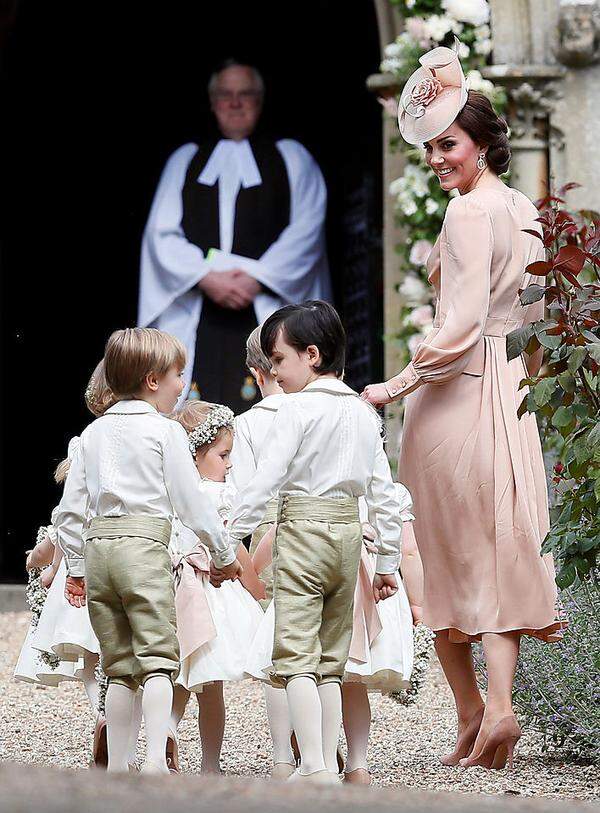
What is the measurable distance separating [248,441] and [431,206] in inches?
146

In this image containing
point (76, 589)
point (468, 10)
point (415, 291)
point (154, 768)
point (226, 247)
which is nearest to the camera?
point (154, 768)

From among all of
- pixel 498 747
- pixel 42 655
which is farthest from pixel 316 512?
pixel 42 655

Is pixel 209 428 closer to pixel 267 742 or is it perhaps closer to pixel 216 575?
pixel 216 575

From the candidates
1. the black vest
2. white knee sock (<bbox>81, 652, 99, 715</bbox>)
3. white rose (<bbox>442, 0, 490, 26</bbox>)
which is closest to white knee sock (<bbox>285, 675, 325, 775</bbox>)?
white knee sock (<bbox>81, 652, 99, 715</bbox>)

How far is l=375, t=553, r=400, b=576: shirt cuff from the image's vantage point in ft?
13.4

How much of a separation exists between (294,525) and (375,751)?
1396 mm

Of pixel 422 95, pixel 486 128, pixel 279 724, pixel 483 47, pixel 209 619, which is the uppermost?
pixel 483 47

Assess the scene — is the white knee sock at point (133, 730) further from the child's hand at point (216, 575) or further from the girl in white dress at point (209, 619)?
the child's hand at point (216, 575)

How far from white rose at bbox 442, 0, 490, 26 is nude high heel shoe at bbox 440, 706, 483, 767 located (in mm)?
4532

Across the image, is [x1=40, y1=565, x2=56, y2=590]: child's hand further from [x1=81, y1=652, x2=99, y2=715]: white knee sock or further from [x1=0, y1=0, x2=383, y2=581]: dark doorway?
[x1=0, y1=0, x2=383, y2=581]: dark doorway

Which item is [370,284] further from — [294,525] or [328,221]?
[294,525]

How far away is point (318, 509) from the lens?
3.92m

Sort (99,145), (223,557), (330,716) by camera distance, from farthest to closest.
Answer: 1. (99,145)
2. (223,557)
3. (330,716)

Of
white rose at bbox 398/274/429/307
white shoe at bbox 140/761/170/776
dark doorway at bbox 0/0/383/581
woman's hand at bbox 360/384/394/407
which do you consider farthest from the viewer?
dark doorway at bbox 0/0/383/581
